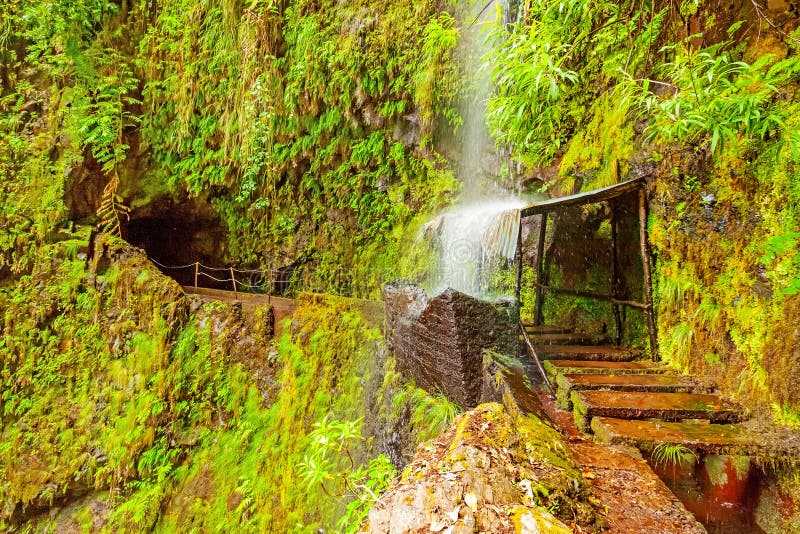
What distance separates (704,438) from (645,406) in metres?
0.41

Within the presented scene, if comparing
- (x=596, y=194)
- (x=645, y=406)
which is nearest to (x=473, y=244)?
(x=596, y=194)

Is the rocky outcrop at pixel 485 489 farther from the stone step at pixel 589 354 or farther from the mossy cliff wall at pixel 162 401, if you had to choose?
the mossy cliff wall at pixel 162 401

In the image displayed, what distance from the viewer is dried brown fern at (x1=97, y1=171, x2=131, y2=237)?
8.29 meters

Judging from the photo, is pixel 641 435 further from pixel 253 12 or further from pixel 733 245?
pixel 253 12

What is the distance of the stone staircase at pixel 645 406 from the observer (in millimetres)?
2400

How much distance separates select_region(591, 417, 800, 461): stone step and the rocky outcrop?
0.84 m

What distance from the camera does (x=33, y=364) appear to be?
7625 mm

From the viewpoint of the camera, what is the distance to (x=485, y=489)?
4.46 feet

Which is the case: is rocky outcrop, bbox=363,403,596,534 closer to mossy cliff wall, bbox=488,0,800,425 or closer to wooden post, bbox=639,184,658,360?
mossy cliff wall, bbox=488,0,800,425

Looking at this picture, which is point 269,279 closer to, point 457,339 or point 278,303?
point 278,303

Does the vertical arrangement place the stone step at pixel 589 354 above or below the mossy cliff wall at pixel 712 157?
below

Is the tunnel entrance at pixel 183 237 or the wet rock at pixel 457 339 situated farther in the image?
the tunnel entrance at pixel 183 237

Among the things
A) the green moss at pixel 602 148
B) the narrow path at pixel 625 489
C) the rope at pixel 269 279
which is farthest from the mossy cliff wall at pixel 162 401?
the green moss at pixel 602 148

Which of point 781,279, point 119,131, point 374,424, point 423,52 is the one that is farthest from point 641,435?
point 119,131
